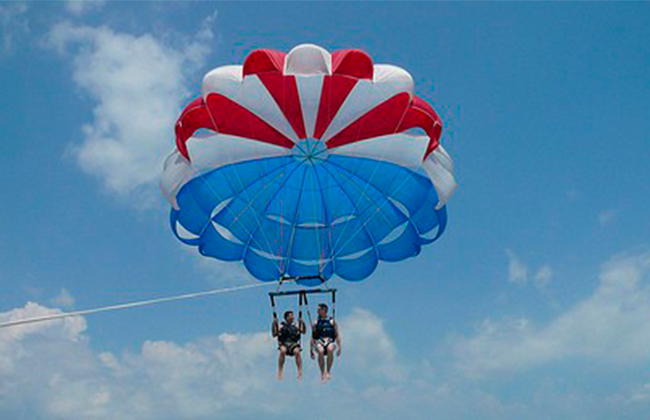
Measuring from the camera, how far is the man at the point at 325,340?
34.1 ft

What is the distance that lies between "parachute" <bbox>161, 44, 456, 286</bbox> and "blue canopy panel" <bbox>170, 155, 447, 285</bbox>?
20 millimetres

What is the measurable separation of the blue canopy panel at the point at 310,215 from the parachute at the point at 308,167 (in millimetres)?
20

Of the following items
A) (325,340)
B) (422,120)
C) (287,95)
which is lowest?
(325,340)

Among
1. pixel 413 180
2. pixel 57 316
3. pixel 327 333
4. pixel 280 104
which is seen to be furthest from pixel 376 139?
pixel 57 316

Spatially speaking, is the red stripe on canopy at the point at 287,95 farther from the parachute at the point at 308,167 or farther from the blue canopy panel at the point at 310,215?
the blue canopy panel at the point at 310,215

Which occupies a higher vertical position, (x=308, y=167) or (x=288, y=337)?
(x=308, y=167)

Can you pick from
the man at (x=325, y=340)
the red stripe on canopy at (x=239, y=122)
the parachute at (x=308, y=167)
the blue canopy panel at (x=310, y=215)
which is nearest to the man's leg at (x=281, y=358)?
the man at (x=325, y=340)

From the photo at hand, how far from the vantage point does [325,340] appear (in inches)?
412

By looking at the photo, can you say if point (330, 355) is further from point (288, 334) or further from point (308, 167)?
point (308, 167)

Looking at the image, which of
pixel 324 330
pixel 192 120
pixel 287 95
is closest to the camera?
pixel 287 95

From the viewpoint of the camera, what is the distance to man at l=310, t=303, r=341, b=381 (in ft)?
34.1

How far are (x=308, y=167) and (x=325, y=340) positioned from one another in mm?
3383

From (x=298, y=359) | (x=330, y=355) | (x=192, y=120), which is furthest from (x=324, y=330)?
(x=192, y=120)

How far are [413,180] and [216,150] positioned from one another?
353 cm
